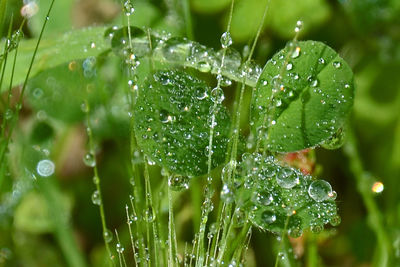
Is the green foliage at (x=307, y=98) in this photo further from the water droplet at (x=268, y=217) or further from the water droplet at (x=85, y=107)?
the water droplet at (x=85, y=107)

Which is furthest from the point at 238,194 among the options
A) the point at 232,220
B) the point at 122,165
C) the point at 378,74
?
the point at 378,74

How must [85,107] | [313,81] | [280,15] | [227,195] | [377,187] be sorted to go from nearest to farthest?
[227,195], [313,81], [85,107], [377,187], [280,15]

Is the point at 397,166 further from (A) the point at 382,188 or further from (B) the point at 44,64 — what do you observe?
(B) the point at 44,64

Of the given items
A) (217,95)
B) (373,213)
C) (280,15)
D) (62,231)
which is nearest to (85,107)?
(217,95)

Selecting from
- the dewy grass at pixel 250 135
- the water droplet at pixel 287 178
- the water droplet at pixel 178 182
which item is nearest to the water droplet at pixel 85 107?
the dewy grass at pixel 250 135

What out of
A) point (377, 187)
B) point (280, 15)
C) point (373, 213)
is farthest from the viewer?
point (280, 15)

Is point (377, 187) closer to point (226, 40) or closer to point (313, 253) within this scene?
point (313, 253)

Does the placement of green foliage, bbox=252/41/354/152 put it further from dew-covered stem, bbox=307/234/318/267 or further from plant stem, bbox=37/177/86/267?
plant stem, bbox=37/177/86/267
